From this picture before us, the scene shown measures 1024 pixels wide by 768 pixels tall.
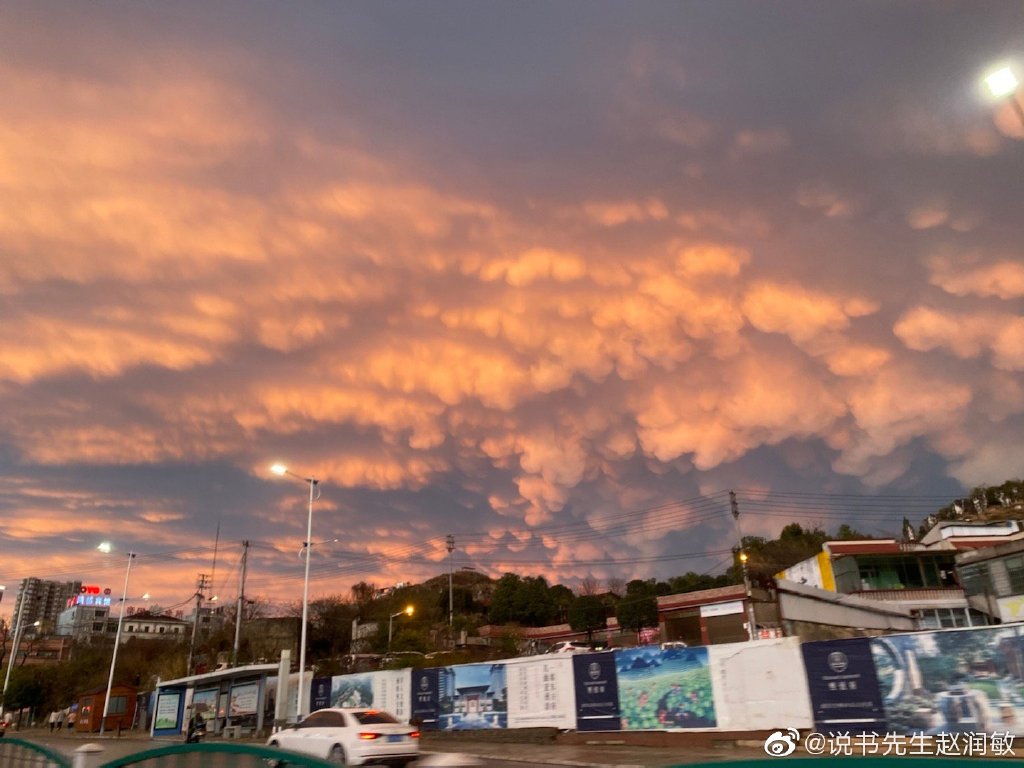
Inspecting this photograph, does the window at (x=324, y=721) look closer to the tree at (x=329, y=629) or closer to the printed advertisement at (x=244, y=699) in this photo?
the printed advertisement at (x=244, y=699)

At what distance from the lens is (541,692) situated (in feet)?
82.9

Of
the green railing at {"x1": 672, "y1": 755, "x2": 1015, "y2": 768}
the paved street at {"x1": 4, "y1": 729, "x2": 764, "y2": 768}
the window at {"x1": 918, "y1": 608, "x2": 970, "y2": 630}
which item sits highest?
the window at {"x1": 918, "y1": 608, "x2": 970, "y2": 630}

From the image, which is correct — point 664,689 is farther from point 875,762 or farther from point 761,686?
point 875,762

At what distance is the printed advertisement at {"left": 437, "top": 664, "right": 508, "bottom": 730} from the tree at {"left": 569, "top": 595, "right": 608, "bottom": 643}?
1835 inches

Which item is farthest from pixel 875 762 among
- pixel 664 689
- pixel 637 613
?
pixel 637 613

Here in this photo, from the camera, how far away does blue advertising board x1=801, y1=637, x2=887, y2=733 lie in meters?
17.5

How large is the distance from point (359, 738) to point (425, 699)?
1267 cm

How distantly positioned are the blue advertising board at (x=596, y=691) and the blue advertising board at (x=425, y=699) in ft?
24.2

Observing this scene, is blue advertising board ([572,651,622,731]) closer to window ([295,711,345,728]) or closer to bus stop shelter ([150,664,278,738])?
window ([295,711,345,728])

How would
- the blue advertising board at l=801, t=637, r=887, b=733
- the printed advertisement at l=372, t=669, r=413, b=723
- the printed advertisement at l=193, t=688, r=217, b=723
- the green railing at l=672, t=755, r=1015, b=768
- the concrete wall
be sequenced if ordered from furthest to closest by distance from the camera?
1. the printed advertisement at l=193, t=688, r=217, b=723
2. the printed advertisement at l=372, t=669, r=413, b=723
3. the concrete wall
4. the blue advertising board at l=801, t=637, r=887, b=733
5. the green railing at l=672, t=755, r=1015, b=768

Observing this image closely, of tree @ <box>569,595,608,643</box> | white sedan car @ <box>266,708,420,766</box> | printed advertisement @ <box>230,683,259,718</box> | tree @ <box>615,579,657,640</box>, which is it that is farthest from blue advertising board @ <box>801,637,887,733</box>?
tree @ <box>569,595,608,643</box>

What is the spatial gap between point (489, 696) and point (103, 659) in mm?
76998

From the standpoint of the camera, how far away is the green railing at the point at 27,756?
5.99 metres

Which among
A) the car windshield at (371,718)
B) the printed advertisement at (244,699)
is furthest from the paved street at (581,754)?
the printed advertisement at (244,699)
